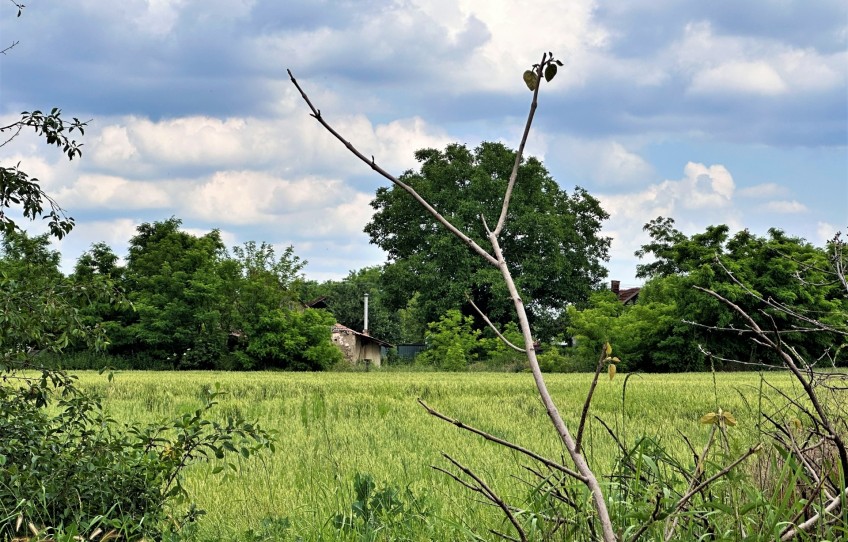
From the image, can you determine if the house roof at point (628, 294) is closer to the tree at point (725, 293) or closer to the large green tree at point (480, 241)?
the large green tree at point (480, 241)

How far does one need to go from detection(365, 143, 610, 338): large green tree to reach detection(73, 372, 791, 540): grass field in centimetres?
2996

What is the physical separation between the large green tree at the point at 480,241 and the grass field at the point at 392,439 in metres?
30.0

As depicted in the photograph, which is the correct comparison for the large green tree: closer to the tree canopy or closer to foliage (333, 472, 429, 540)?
the tree canopy

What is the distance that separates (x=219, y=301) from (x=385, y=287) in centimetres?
1160

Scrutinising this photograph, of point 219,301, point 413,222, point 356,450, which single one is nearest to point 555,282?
point 413,222

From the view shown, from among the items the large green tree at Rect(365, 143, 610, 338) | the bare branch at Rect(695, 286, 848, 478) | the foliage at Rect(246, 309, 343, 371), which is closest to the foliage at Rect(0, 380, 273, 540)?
the bare branch at Rect(695, 286, 848, 478)

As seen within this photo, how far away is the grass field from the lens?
4.47 meters

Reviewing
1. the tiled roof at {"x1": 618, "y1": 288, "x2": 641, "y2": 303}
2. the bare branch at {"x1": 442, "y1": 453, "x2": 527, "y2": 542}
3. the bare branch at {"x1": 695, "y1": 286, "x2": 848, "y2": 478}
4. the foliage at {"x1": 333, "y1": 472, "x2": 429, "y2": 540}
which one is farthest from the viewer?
the tiled roof at {"x1": 618, "y1": 288, "x2": 641, "y2": 303}

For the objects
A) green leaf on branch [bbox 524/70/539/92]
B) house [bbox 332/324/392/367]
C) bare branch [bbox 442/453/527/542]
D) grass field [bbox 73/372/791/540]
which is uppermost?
house [bbox 332/324/392/367]

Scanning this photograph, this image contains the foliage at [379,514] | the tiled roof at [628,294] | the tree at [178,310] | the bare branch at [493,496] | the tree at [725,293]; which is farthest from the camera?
the tiled roof at [628,294]

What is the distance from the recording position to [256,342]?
4084 centimetres

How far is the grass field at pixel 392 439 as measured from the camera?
4473 mm

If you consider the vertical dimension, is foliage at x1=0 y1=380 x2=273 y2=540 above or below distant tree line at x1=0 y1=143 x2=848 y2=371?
below

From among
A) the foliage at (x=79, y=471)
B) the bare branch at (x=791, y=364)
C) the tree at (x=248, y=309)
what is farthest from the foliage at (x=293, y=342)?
the bare branch at (x=791, y=364)
